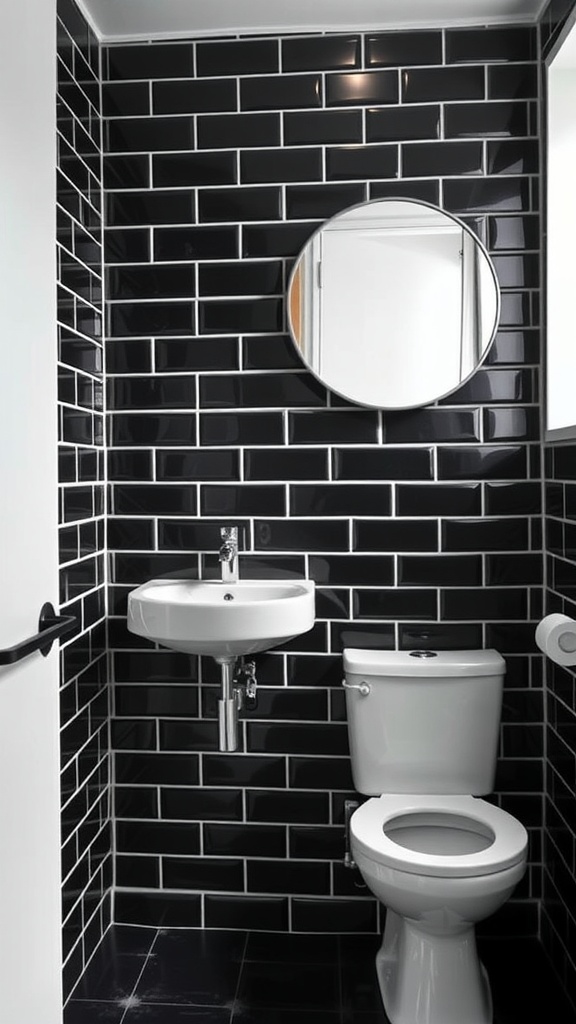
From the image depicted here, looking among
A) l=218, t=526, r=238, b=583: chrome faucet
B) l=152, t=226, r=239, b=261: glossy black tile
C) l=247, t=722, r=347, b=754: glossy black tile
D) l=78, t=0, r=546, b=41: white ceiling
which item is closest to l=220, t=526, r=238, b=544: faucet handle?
l=218, t=526, r=238, b=583: chrome faucet

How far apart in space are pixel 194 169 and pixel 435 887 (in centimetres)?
200

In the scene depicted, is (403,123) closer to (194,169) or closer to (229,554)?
(194,169)

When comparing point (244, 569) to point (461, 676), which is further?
point (244, 569)

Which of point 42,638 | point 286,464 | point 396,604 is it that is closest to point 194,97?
point 286,464

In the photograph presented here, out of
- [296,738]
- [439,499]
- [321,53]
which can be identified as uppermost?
[321,53]

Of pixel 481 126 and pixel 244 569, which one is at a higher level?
pixel 481 126

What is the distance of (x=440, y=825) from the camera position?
2.24 meters

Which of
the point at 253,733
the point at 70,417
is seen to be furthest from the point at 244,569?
the point at 70,417

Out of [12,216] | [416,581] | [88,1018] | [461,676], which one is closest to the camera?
[12,216]

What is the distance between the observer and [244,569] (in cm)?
250

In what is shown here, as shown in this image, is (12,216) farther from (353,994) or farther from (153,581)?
(353,994)

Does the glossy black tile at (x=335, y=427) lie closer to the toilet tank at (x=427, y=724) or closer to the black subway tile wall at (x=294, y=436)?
the black subway tile wall at (x=294, y=436)

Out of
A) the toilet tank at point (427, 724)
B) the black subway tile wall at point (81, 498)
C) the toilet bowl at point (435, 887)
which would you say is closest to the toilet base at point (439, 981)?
the toilet bowl at point (435, 887)

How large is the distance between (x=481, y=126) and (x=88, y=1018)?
8.41ft
